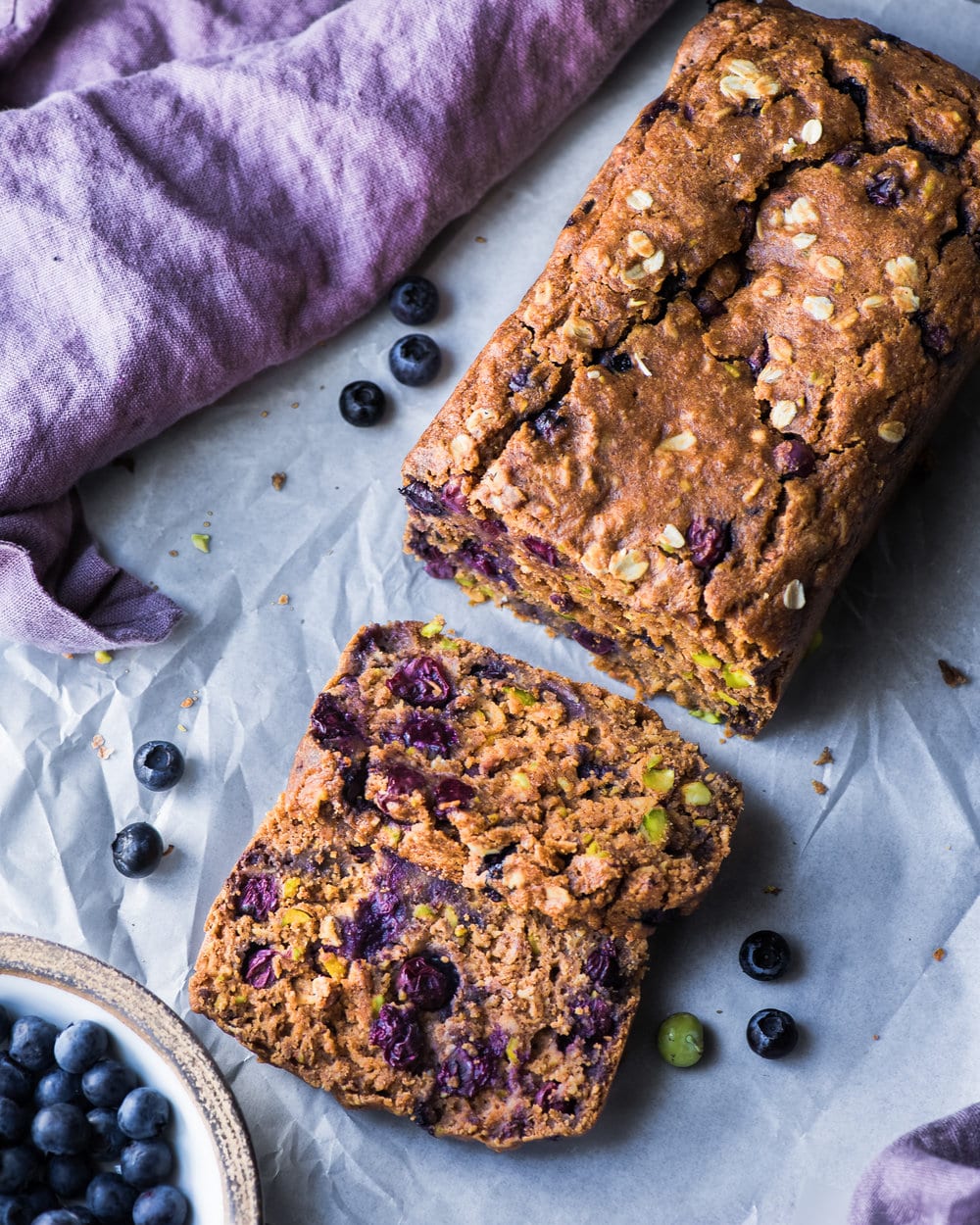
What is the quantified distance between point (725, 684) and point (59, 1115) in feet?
6.95

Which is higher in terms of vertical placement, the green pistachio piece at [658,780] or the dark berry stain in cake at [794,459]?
the dark berry stain in cake at [794,459]

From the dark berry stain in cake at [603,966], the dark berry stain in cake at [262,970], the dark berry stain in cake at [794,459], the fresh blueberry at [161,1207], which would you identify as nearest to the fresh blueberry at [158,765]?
the dark berry stain in cake at [262,970]

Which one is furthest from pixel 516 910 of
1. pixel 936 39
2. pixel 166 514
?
pixel 936 39

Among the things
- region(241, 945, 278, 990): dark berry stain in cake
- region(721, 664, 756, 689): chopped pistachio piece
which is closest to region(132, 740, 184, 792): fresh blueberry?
region(241, 945, 278, 990): dark berry stain in cake

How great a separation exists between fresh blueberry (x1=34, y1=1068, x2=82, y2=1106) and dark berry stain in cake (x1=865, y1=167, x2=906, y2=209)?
3151 millimetres

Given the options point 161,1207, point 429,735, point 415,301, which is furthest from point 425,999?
point 415,301

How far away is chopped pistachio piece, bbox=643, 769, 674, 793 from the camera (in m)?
3.80

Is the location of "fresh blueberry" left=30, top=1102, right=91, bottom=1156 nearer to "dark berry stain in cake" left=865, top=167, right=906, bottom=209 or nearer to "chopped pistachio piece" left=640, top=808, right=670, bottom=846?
"chopped pistachio piece" left=640, top=808, right=670, bottom=846

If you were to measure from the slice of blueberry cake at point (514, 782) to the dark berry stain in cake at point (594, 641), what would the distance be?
25cm

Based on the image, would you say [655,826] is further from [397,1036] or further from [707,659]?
[397,1036]

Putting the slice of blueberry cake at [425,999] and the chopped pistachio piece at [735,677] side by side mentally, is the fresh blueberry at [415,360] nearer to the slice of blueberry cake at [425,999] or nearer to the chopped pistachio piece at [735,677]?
the chopped pistachio piece at [735,677]

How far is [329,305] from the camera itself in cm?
448

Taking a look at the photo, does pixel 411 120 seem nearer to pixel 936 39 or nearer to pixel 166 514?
pixel 166 514

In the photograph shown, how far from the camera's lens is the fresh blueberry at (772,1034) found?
387cm
